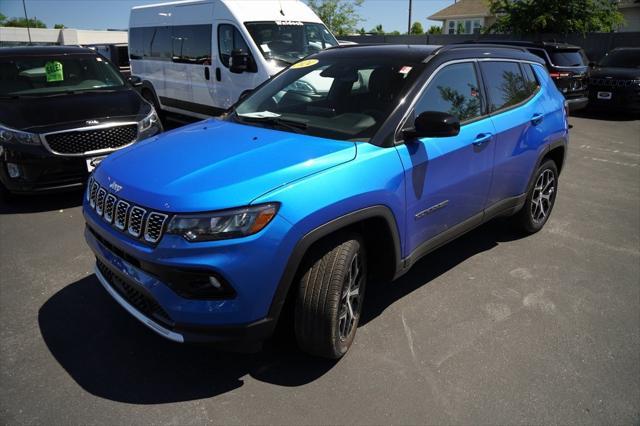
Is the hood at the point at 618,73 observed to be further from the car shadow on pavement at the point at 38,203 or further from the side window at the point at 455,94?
the car shadow on pavement at the point at 38,203

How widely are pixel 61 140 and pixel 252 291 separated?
12.9 feet

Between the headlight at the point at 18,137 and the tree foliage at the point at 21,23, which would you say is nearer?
the headlight at the point at 18,137

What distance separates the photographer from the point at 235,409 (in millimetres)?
2523

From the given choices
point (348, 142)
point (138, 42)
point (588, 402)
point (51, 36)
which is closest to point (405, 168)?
point (348, 142)

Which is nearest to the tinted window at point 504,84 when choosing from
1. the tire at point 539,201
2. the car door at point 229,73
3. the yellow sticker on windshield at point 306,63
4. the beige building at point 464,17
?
the tire at point 539,201

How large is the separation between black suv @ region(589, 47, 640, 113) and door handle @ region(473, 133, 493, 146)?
34.6ft

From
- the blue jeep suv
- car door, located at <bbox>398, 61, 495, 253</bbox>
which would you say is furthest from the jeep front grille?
car door, located at <bbox>398, 61, 495, 253</bbox>

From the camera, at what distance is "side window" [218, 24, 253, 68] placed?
7.93m

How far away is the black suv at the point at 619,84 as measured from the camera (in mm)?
11866

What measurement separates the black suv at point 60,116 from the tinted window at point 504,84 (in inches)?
154

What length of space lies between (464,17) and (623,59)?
108 ft

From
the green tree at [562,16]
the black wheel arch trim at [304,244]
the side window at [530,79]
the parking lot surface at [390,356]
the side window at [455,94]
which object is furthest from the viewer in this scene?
the green tree at [562,16]

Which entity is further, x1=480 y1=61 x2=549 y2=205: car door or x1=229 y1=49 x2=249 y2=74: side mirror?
x1=229 y1=49 x2=249 y2=74: side mirror

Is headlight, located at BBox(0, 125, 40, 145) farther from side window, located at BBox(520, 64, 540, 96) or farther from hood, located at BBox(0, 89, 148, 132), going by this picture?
side window, located at BBox(520, 64, 540, 96)
